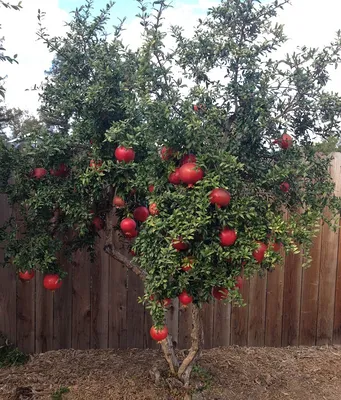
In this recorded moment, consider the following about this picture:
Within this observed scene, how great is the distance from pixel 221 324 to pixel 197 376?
0.93 m

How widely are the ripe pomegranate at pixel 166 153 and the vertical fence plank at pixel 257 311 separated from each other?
2.21 metres

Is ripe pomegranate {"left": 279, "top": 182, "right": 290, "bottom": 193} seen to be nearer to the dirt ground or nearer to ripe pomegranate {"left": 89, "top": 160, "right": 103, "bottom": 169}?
ripe pomegranate {"left": 89, "top": 160, "right": 103, "bottom": 169}

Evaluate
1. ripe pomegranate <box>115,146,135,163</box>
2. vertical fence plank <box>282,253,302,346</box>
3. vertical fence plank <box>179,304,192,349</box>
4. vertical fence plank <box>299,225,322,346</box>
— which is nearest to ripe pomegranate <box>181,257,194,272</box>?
ripe pomegranate <box>115,146,135,163</box>

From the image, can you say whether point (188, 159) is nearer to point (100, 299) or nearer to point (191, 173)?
point (191, 173)

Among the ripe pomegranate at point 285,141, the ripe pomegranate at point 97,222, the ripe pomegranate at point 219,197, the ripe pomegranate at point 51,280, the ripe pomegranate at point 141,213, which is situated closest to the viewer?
the ripe pomegranate at point 219,197

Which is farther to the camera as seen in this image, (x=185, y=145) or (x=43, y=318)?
(x=43, y=318)

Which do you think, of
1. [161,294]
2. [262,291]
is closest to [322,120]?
[161,294]

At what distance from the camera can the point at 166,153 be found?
7.26 ft

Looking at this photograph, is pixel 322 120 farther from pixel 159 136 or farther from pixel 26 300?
pixel 26 300

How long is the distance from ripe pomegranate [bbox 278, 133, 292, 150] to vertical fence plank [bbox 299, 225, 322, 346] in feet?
6.70

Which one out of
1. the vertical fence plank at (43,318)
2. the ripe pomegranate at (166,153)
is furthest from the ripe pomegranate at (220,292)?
the vertical fence plank at (43,318)

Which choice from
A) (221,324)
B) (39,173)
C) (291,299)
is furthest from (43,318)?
(291,299)

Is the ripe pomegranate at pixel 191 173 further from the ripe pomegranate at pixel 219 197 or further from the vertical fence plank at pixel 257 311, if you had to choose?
the vertical fence plank at pixel 257 311

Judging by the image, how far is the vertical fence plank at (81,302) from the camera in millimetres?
3801
